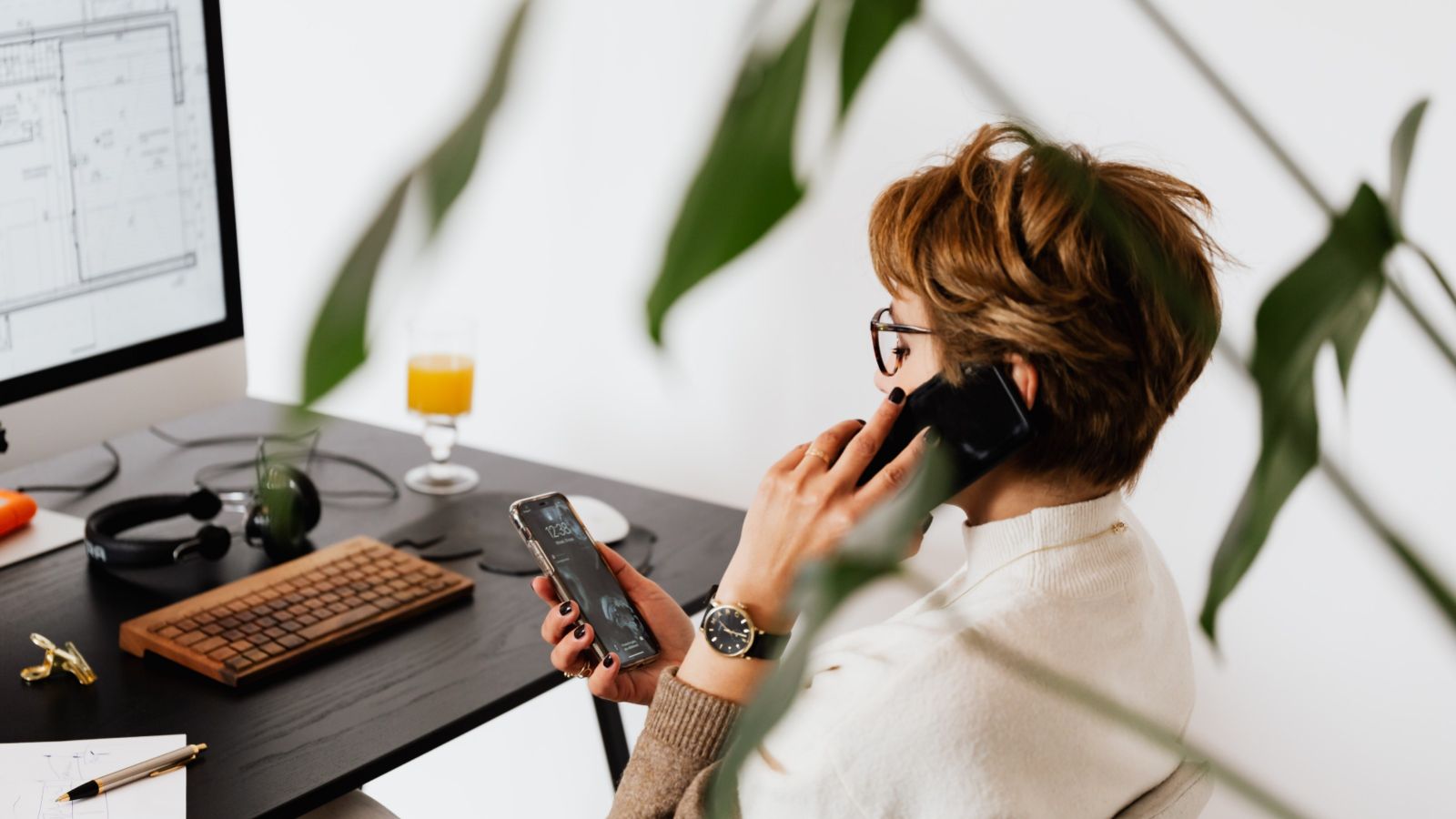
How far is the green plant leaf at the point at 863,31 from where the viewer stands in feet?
0.69

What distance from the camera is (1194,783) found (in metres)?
0.92

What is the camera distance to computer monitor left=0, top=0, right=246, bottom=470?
3.89 ft

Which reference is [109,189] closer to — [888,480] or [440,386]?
[440,386]

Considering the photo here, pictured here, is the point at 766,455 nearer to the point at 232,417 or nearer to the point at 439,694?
the point at 232,417

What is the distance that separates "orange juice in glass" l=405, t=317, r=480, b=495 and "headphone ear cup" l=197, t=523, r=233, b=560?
261 mm

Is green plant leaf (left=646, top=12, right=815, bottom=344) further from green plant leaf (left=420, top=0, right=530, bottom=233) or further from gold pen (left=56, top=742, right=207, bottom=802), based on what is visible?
gold pen (left=56, top=742, right=207, bottom=802)

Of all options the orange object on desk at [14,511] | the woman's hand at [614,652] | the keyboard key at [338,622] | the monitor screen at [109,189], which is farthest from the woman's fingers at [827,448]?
the orange object on desk at [14,511]

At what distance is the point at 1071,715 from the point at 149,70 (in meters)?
1.00

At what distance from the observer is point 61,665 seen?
1.12m

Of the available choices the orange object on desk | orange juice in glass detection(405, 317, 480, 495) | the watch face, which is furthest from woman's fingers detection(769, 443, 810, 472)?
the orange object on desk

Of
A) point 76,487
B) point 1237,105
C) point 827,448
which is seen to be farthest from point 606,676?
point 1237,105

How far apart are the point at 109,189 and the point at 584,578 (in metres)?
0.57

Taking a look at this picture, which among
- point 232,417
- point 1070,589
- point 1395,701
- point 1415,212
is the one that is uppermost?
point 232,417

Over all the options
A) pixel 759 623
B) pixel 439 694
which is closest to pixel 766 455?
pixel 439 694
